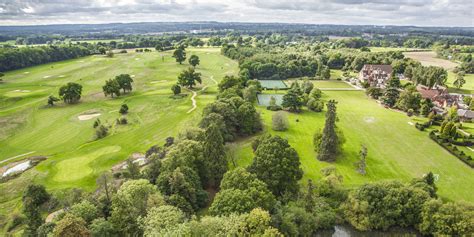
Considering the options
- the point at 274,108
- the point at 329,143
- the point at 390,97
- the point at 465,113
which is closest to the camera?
the point at 329,143

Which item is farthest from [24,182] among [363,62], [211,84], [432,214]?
[363,62]

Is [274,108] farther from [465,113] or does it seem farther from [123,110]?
[465,113]

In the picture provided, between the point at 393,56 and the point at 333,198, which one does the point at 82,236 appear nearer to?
the point at 333,198

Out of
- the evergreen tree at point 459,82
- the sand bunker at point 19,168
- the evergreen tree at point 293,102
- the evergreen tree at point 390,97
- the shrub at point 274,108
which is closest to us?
the sand bunker at point 19,168

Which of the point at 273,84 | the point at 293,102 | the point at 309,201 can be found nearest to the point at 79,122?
the point at 293,102

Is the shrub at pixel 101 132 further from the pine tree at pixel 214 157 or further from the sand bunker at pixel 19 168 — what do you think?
the pine tree at pixel 214 157

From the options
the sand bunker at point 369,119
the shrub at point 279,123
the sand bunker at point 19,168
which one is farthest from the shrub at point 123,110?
the sand bunker at point 369,119

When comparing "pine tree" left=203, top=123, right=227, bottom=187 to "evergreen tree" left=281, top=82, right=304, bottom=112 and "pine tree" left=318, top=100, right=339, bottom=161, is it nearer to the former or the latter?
"pine tree" left=318, top=100, right=339, bottom=161
